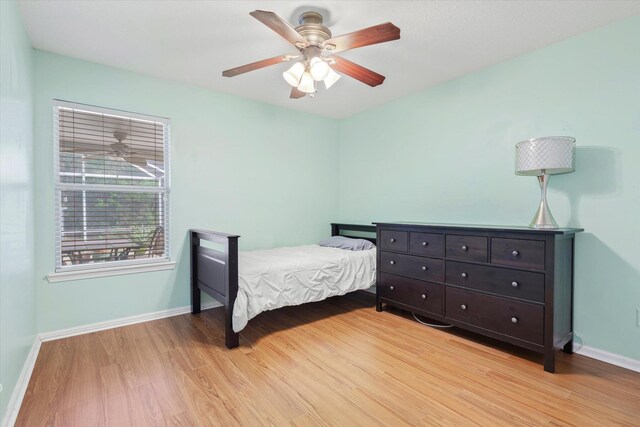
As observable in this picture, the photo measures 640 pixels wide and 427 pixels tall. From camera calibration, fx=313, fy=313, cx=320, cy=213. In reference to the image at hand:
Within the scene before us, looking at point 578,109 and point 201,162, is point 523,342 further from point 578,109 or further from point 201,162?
point 201,162

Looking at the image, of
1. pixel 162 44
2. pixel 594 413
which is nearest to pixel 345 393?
pixel 594 413

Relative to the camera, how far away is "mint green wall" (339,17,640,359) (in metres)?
2.12

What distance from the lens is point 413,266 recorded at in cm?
287

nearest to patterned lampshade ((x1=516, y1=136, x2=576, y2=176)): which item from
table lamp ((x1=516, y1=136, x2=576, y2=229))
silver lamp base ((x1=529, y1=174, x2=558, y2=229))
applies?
table lamp ((x1=516, y1=136, x2=576, y2=229))

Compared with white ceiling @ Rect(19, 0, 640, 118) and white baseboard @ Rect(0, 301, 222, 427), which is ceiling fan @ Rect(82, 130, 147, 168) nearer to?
white ceiling @ Rect(19, 0, 640, 118)

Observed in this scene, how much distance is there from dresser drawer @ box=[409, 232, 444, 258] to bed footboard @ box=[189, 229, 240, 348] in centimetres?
157

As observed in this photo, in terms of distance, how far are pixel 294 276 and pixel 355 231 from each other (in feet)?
5.24

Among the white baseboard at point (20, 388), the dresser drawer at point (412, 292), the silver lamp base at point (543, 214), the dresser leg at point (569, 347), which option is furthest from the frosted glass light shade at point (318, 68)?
the dresser leg at point (569, 347)

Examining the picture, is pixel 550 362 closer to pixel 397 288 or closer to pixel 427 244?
pixel 427 244

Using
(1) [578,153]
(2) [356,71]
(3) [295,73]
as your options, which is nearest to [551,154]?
(1) [578,153]

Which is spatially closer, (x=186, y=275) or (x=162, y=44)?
(x=162, y=44)

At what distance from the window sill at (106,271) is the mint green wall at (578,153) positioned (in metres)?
2.63

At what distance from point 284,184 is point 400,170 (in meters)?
1.42

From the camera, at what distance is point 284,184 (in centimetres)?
393
